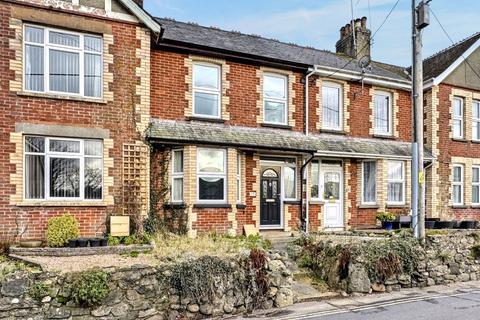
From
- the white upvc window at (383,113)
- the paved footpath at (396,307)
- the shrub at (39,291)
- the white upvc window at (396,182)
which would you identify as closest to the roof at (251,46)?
the white upvc window at (383,113)

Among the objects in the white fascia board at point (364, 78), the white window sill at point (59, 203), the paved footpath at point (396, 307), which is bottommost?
the paved footpath at point (396, 307)

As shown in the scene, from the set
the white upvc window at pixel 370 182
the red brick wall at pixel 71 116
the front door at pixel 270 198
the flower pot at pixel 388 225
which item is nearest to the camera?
the red brick wall at pixel 71 116

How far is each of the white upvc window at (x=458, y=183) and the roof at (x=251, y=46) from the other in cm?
514

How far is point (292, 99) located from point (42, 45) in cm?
840

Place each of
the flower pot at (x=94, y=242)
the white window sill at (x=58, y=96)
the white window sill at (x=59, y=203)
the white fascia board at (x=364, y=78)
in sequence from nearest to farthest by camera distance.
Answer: the flower pot at (x=94, y=242), the white window sill at (x=59, y=203), the white window sill at (x=58, y=96), the white fascia board at (x=364, y=78)

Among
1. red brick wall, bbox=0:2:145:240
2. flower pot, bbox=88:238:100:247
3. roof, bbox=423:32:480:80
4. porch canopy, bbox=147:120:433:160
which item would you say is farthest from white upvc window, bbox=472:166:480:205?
flower pot, bbox=88:238:100:247

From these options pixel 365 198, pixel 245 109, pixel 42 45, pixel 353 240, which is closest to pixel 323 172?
pixel 365 198

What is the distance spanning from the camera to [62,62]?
12008 mm

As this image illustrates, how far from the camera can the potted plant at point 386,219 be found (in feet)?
52.7

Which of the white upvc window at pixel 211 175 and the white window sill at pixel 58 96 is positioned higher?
the white window sill at pixel 58 96

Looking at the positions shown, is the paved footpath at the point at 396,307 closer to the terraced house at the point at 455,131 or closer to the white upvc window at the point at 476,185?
the terraced house at the point at 455,131

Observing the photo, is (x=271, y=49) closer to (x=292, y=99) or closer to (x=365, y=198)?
(x=292, y=99)

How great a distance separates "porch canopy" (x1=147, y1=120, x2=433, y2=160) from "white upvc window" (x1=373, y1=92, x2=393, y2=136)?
19.5 inches

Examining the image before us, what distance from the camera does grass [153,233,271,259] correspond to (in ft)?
32.1
